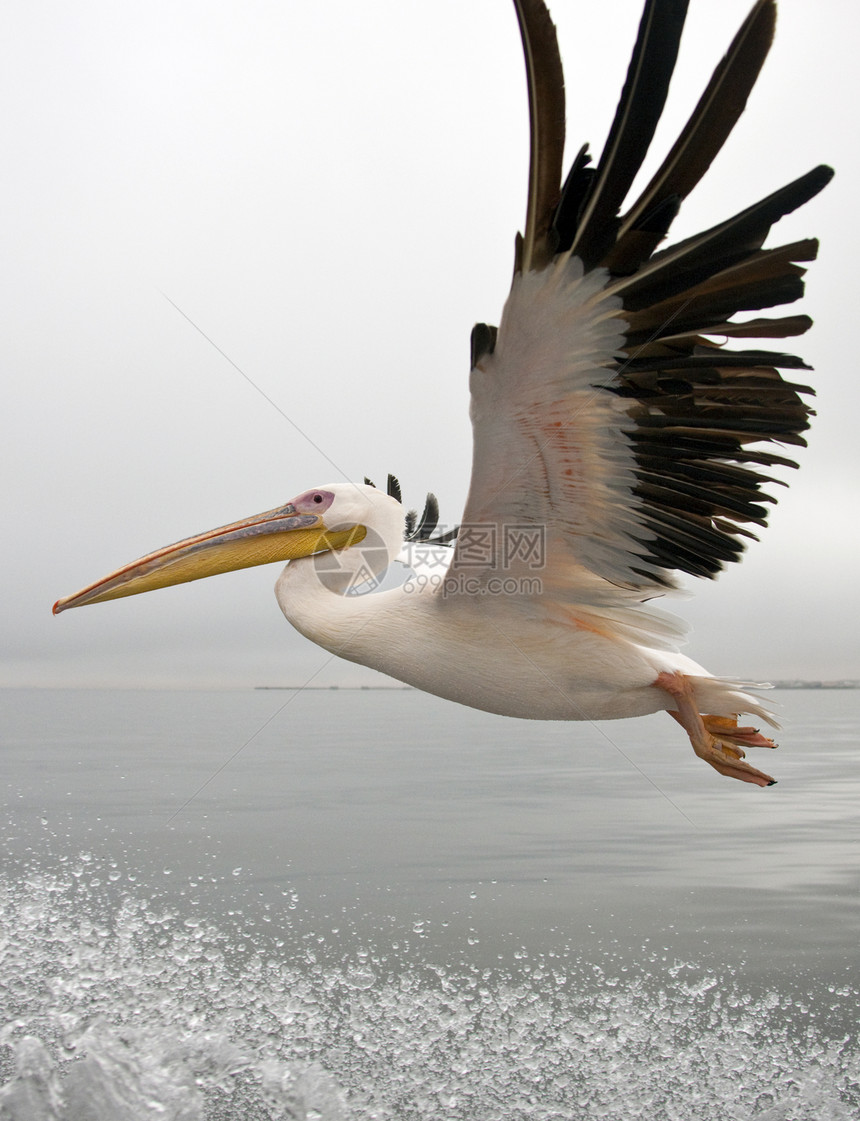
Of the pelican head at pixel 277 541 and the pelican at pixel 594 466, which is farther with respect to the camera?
the pelican head at pixel 277 541

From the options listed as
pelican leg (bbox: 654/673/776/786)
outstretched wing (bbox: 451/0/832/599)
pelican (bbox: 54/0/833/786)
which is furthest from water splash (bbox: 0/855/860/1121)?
outstretched wing (bbox: 451/0/832/599)

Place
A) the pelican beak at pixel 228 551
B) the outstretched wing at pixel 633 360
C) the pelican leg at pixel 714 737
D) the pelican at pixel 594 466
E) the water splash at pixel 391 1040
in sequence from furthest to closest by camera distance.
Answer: the water splash at pixel 391 1040
the pelican beak at pixel 228 551
the pelican leg at pixel 714 737
the pelican at pixel 594 466
the outstretched wing at pixel 633 360

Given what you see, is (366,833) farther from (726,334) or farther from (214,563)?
(726,334)

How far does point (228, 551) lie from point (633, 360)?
274 cm

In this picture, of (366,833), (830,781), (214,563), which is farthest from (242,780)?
(214,563)

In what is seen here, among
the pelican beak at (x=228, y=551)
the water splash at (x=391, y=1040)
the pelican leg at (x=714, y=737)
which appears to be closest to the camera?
the pelican leg at (x=714, y=737)

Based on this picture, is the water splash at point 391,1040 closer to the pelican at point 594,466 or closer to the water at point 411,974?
the water at point 411,974

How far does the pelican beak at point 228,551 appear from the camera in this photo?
5.26m

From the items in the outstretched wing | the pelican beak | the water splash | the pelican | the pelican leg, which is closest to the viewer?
the outstretched wing

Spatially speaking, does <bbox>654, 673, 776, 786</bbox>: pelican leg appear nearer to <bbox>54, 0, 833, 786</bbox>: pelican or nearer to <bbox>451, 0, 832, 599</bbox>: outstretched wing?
<bbox>54, 0, 833, 786</bbox>: pelican

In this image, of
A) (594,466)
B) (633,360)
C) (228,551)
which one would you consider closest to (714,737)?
(594,466)

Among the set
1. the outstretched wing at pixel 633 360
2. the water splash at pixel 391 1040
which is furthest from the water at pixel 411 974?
the outstretched wing at pixel 633 360

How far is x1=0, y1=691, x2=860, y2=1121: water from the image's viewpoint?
6.98 metres

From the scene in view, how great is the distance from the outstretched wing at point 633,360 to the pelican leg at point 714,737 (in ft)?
2.14
